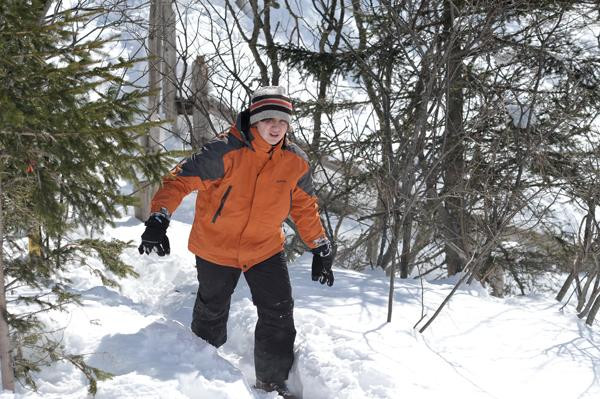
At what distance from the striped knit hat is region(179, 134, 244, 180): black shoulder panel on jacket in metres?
0.25

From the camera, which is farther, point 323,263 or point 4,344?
point 323,263

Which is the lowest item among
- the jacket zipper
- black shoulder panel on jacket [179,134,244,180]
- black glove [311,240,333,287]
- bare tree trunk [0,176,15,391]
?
bare tree trunk [0,176,15,391]

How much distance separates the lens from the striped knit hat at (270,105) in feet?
12.3

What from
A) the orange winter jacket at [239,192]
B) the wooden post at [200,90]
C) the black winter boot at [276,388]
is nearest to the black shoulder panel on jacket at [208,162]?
the orange winter jacket at [239,192]

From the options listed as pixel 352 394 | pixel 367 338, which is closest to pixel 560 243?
pixel 367 338

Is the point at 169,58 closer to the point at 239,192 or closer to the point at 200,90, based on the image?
the point at 200,90

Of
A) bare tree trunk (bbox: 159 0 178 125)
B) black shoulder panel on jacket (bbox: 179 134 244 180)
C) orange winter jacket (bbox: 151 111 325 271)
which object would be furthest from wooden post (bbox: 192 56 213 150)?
black shoulder panel on jacket (bbox: 179 134 244 180)

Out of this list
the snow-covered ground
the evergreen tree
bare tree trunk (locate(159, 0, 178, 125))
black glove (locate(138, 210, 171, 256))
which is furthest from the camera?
bare tree trunk (locate(159, 0, 178, 125))

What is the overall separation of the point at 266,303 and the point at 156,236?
87 cm

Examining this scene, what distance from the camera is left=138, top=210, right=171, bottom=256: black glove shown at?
352 cm

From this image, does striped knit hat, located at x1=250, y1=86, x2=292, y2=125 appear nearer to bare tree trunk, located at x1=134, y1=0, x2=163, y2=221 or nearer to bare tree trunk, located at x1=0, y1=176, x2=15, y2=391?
bare tree trunk, located at x1=0, y1=176, x2=15, y2=391

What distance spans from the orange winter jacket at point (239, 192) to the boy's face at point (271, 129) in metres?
0.04

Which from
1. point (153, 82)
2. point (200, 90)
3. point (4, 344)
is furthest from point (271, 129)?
point (153, 82)

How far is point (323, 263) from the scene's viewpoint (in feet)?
14.1
